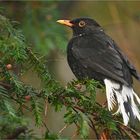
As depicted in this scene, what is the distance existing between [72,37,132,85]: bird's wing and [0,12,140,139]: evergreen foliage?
1.26m

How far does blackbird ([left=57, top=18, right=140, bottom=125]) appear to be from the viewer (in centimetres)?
446

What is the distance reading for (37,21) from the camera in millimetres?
5719

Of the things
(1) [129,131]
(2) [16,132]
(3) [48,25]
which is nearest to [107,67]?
(3) [48,25]

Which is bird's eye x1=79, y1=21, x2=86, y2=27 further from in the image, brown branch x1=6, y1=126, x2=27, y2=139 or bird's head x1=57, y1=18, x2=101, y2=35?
brown branch x1=6, y1=126, x2=27, y2=139

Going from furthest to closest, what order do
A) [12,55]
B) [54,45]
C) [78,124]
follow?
[54,45]
[12,55]
[78,124]

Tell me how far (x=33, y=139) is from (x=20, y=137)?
7 cm

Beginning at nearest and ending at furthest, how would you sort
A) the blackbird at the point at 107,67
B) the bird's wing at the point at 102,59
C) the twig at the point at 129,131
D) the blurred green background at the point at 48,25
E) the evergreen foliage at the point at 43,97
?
the evergreen foliage at the point at 43,97
the twig at the point at 129,131
the blackbird at the point at 107,67
the bird's wing at the point at 102,59
the blurred green background at the point at 48,25

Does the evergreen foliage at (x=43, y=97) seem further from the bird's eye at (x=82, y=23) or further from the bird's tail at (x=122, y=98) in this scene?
the bird's eye at (x=82, y=23)

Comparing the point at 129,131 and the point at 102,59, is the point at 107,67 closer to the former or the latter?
the point at 102,59

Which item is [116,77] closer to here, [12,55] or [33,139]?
[12,55]

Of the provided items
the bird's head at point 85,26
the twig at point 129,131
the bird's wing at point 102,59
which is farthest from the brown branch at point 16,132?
the bird's head at point 85,26

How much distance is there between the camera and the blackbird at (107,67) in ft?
14.6

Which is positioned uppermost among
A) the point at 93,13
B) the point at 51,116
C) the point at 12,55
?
the point at 12,55

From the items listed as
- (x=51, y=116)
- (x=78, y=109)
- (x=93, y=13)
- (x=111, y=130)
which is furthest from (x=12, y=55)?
(x=93, y=13)
